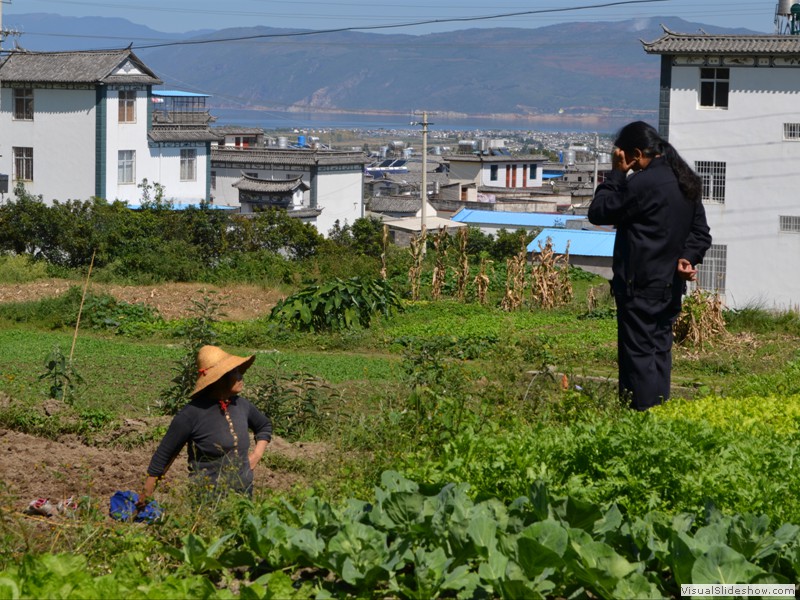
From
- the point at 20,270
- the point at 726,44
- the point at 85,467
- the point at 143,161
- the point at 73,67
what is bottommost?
the point at 85,467

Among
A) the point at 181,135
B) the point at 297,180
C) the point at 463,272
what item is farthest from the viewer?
the point at 297,180

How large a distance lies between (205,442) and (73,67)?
43530mm

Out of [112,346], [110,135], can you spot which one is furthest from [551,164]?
[112,346]

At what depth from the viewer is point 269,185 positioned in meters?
66.7

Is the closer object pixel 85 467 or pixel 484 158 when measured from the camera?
pixel 85 467

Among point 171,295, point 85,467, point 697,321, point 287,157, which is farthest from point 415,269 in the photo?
point 287,157

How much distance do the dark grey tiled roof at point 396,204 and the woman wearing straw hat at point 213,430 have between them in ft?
241

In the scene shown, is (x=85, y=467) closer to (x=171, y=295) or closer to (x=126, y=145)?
(x=171, y=295)

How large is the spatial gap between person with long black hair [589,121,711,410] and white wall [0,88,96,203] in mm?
41813

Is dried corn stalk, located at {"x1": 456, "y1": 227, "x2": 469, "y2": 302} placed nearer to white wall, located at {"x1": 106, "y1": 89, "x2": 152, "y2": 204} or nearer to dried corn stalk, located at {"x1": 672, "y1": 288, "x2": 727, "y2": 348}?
dried corn stalk, located at {"x1": 672, "y1": 288, "x2": 727, "y2": 348}

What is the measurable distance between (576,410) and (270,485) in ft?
6.57

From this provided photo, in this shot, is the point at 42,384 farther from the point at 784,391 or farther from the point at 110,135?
the point at 110,135

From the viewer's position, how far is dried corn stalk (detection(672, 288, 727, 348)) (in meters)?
17.9

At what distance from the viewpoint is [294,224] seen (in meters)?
34.0
